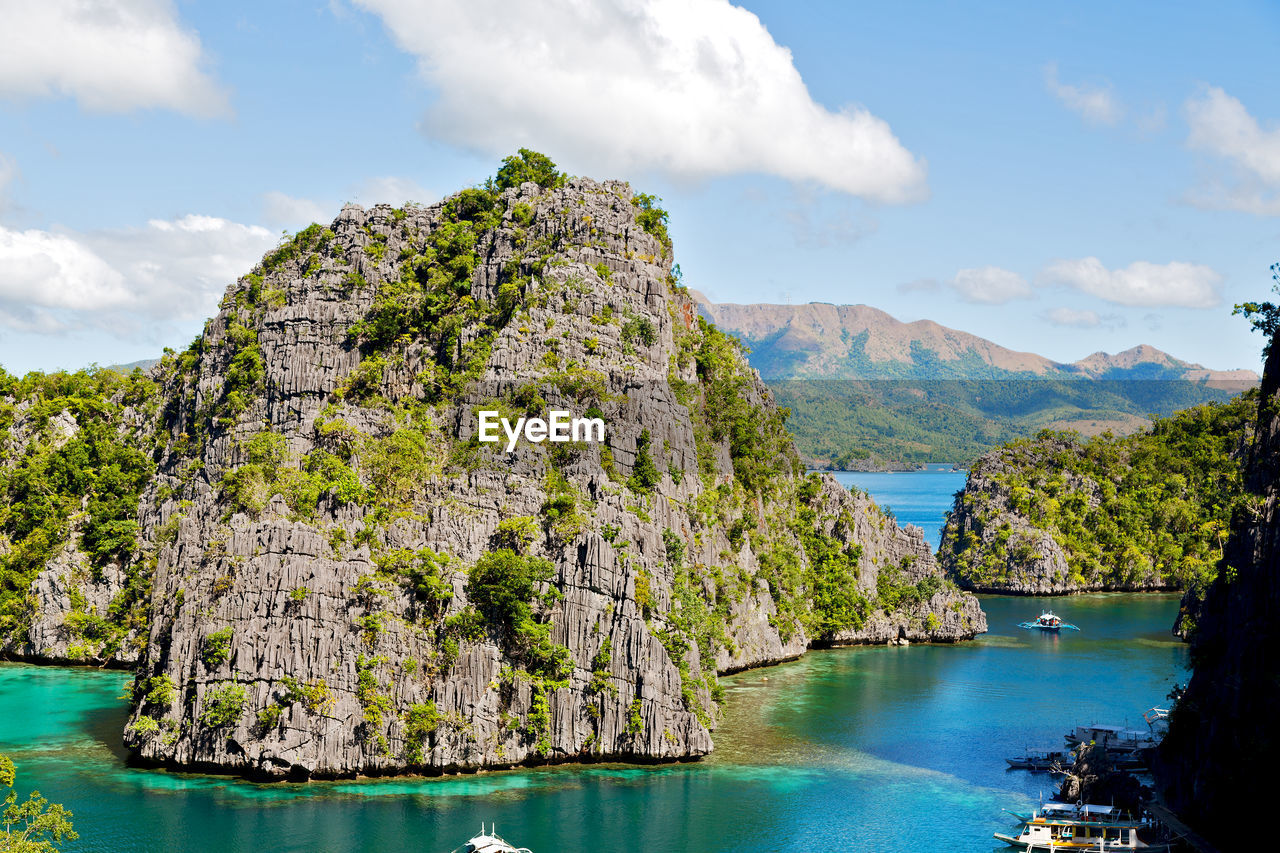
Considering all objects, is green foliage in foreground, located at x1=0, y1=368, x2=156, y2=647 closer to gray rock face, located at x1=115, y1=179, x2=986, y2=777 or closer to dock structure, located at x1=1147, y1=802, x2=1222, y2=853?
gray rock face, located at x1=115, y1=179, x2=986, y2=777

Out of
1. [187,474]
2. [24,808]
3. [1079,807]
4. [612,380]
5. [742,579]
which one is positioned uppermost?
[612,380]

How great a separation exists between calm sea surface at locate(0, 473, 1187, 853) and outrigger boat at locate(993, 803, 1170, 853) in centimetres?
221

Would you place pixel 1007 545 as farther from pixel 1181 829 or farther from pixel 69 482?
pixel 69 482

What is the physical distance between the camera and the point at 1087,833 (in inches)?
2355

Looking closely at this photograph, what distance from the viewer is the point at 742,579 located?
3996 inches

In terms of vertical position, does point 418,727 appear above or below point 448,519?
below

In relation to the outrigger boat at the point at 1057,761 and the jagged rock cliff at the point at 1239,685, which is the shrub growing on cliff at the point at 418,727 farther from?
the jagged rock cliff at the point at 1239,685

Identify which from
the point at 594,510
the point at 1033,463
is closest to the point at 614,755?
the point at 594,510

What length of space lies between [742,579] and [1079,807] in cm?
4248

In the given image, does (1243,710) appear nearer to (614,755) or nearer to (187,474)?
(614,755)

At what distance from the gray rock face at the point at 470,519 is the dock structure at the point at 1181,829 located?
25.9 metres

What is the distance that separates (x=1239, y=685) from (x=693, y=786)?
29534 mm

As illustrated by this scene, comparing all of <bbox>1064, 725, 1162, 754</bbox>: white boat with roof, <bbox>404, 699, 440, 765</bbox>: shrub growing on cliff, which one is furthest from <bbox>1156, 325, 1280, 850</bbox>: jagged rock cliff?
<bbox>404, 699, 440, 765</bbox>: shrub growing on cliff

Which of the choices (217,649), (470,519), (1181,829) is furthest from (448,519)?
(1181,829)
